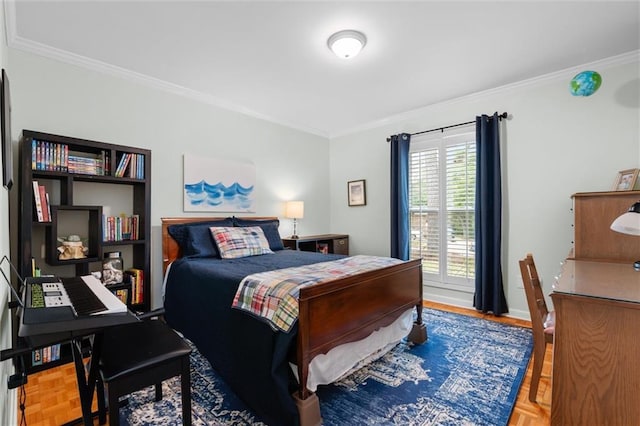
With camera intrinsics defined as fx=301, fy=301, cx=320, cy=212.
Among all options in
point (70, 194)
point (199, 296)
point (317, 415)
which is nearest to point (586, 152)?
point (317, 415)

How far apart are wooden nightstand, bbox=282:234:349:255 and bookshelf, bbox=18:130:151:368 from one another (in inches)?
69.4

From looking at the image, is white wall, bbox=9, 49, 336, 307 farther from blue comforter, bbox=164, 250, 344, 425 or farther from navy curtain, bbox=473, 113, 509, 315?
navy curtain, bbox=473, 113, 509, 315

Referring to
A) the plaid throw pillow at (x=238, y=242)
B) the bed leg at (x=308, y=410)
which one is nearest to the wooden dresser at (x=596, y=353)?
the bed leg at (x=308, y=410)

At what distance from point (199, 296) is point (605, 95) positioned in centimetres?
400

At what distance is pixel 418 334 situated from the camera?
2641 millimetres

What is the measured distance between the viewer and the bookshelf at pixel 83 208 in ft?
7.35

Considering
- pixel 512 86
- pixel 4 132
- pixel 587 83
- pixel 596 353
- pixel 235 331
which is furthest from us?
pixel 512 86

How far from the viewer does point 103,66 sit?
2.77m

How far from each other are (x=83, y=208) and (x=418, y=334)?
3.00m

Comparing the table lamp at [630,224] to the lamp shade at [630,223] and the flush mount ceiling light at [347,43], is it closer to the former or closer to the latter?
the lamp shade at [630,223]

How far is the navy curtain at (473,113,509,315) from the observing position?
3283 mm

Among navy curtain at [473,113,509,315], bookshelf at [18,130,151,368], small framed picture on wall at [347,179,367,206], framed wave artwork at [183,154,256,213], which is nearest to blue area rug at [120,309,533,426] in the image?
navy curtain at [473,113,509,315]

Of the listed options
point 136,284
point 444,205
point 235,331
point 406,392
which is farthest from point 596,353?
point 136,284

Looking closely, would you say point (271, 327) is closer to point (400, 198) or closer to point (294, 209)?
point (294, 209)
